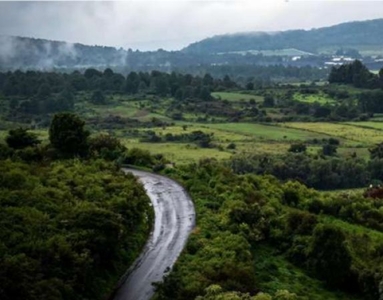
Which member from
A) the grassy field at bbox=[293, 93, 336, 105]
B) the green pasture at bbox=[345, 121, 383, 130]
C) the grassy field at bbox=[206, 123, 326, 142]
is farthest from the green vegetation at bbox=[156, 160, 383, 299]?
the grassy field at bbox=[293, 93, 336, 105]

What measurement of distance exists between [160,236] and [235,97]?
102299 mm

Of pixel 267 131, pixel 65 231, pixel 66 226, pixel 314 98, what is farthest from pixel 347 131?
pixel 65 231

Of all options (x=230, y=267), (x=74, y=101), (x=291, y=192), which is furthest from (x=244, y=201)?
(x=74, y=101)

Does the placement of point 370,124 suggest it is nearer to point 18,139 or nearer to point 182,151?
point 182,151

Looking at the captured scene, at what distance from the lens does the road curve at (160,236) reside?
27.0 metres

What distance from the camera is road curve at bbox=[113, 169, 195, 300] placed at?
88.7ft

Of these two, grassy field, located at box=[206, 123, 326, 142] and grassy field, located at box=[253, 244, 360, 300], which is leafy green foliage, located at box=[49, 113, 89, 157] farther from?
grassy field, located at box=[206, 123, 326, 142]

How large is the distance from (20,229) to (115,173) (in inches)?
605

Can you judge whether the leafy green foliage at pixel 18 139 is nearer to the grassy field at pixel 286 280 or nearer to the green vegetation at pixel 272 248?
the green vegetation at pixel 272 248

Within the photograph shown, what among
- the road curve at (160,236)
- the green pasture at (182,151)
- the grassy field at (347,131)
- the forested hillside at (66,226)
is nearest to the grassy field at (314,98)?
the grassy field at (347,131)

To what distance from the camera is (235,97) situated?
13425 centimetres

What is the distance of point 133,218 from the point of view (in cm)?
3306

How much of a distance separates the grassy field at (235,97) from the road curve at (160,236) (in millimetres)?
84679

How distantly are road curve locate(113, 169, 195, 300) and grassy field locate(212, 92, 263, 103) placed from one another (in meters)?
84.7
